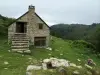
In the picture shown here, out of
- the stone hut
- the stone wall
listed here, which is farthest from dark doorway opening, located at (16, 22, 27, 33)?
the stone wall

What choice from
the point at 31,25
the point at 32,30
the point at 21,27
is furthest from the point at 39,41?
the point at 21,27

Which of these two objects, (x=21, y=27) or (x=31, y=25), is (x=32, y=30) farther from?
(x=21, y=27)

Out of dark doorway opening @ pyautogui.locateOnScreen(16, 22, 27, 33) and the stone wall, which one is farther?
dark doorway opening @ pyautogui.locateOnScreen(16, 22, 27, 33)

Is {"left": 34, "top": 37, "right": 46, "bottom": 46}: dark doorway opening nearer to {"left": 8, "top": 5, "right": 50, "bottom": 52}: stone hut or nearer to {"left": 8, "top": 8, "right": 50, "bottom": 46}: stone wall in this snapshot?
{"left": 8, "top": 5, "right": 50, "bottom": 52}: stone hut

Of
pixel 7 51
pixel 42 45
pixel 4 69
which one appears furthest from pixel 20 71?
pixel 42 45

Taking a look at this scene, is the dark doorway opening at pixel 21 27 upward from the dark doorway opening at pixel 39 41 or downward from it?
upward

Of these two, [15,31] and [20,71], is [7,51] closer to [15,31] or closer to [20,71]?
[15,31]

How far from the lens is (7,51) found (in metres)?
35.5

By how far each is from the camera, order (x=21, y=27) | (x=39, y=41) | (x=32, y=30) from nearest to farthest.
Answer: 1. (x=32, y=30)
2. (x=39, y=41)
3. (x=21, y=27)

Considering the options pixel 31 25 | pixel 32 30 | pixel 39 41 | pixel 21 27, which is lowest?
pixel 39 41

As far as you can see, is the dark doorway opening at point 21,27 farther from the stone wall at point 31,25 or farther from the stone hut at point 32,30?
the stone wall at point 31,25

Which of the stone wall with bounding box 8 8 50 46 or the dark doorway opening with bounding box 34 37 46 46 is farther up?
the stone wall with bounding box 8 8 50 46

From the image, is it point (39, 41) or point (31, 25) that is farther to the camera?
point (39, 41)

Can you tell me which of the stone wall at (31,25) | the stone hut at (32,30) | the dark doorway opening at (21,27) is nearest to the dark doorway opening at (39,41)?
the stone hut at (32,30)
